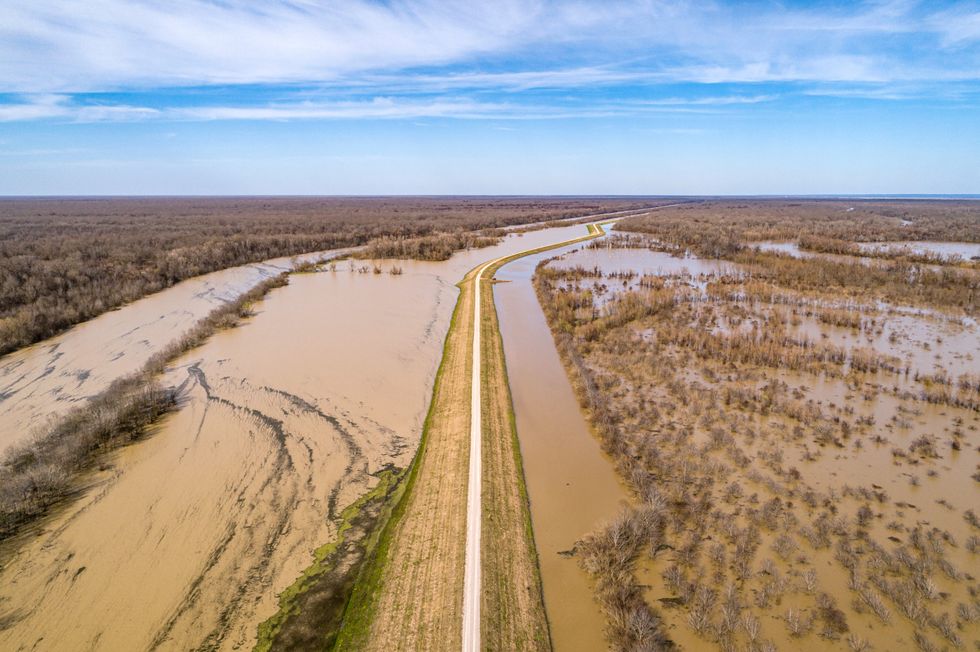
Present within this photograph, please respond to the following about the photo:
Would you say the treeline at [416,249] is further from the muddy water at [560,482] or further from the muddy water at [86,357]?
the muddy water at [560,482]

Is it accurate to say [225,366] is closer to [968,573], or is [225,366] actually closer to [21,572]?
[21,572]

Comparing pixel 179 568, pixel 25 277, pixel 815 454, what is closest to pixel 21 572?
pixel 179 568

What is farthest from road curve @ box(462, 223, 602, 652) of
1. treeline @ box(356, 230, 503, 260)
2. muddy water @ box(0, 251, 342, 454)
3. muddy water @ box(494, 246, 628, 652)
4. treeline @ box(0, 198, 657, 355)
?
treeline @ box(356, 230, 503, 260)

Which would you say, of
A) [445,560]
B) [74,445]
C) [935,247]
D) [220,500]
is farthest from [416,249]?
[935,247]

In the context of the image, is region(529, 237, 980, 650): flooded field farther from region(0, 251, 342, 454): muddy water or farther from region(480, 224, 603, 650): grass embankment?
region(0, 251, 342, 454): muddy water

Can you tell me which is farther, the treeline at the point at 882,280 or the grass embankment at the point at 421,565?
the treeline at the point at 882,280

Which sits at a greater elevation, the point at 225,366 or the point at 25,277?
the point at 25,277

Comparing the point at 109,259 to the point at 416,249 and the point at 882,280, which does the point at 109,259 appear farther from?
the point at 882,280

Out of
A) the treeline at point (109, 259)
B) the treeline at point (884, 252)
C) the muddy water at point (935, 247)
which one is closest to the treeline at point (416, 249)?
the treeline at point (109, 259)
